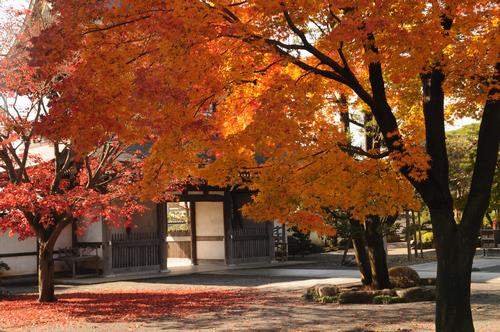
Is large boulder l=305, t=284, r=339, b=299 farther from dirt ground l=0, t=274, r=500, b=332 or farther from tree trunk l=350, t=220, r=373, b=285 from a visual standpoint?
tree trunk l=350, t=220, r=373, b=285

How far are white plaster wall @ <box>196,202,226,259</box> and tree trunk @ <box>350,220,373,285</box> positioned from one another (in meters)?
11.7

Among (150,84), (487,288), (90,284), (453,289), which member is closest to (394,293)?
(487,288)

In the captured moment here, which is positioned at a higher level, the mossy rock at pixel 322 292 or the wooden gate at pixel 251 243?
the wooden gate at pixel 251 243

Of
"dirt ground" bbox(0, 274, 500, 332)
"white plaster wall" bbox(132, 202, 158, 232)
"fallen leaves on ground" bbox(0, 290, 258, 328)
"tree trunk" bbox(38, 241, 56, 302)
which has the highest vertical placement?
"white plaster wall" bbox(132, 202, 158, 232)

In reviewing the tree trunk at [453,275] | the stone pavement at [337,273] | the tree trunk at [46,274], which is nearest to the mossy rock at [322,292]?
the stone pavement at [337,273]

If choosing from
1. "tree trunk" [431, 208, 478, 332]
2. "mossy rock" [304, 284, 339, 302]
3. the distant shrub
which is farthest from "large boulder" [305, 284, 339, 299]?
the distant shrub

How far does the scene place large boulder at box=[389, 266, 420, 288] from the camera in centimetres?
1445

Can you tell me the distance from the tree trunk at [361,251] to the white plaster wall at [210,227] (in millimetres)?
11667

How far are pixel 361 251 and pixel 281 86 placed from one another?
761cm

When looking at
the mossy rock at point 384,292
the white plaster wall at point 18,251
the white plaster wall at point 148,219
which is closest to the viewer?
the mossy rock at point 384,292

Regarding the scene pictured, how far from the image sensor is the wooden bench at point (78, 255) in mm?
21359

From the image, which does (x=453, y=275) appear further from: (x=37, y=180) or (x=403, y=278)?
(x=37, y=180)

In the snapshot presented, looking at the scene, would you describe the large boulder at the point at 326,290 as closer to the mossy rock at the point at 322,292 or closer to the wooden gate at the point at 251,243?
the mossy rock at the point at 322,292

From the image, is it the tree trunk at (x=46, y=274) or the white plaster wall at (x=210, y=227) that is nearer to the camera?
the tree trunk at (x=46, y=274)
